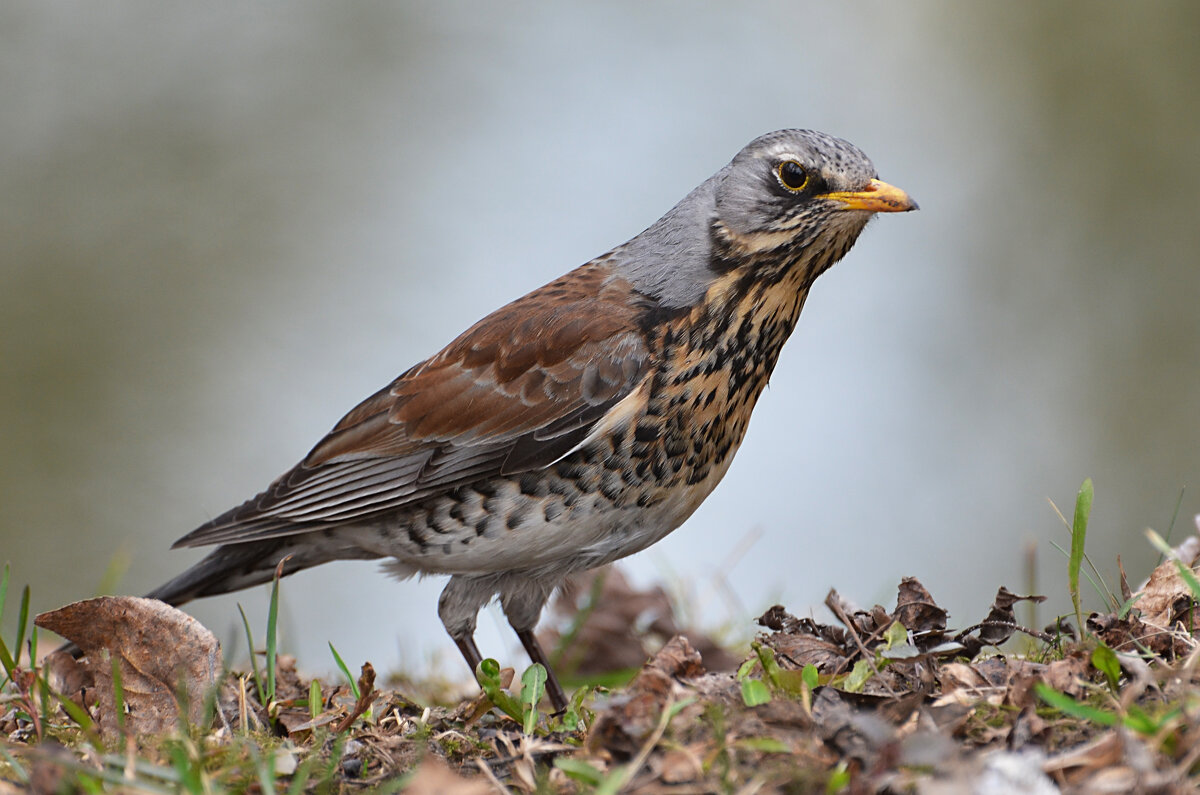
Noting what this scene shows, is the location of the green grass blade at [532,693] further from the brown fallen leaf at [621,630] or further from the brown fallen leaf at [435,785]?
the brown fallen leaf at [621,630]

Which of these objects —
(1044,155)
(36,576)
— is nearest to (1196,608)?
(1044,155)

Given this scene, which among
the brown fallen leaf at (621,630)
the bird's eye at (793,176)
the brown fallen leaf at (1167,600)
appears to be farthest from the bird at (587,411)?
the brown fallen leaf at (1167,600)

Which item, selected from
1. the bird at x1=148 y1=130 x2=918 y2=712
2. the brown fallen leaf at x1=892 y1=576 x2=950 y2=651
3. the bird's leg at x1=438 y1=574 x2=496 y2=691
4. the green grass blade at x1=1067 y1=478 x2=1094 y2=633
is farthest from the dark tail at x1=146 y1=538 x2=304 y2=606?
the green grass blade at x1=1067 y1=478 x2=1094 y2=633

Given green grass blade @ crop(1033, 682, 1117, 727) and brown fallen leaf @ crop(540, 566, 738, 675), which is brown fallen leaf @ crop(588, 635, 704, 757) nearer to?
green grass blade @ crop(1033, 682, 1117, 727)

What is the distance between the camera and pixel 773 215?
4.22 m

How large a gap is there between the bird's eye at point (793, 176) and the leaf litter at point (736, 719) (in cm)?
147

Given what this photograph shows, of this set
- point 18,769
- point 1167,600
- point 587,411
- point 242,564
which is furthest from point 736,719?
point 242,564

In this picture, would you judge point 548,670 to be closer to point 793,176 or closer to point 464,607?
point 464,607

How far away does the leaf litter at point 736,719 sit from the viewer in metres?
2.31

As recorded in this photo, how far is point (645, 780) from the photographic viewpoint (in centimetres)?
243

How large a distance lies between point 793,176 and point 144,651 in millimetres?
2622

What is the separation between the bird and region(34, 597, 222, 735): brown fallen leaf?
112cm

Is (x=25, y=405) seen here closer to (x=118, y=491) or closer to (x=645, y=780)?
(x=118, y=491)

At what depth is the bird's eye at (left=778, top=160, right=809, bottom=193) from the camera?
418 cm
